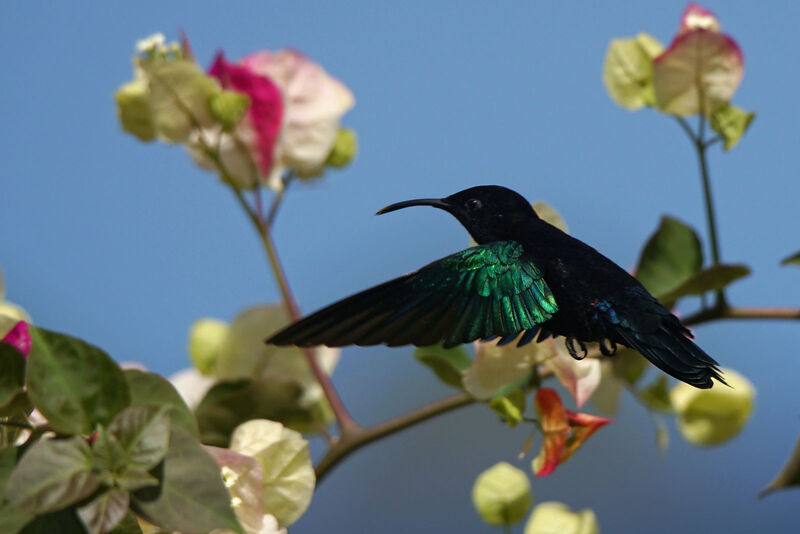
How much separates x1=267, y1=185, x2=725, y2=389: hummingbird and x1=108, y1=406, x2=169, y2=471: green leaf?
0.20 ft

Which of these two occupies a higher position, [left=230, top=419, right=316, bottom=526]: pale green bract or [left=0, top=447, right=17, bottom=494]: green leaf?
[left=0, top=447, right=17, bottom=494]: green leaf

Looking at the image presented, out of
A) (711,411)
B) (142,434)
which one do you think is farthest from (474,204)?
(711,411)

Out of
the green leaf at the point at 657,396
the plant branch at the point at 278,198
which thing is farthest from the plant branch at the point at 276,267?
the green leaf at the point at 657,396

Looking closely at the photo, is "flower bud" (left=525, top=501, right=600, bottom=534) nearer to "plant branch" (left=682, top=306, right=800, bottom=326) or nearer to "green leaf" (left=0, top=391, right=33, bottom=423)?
"plant branch" (left=682, top=306, right=800, bottom=326)

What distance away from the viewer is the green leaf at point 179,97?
1.50 feet

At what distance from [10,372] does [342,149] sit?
0.91ft

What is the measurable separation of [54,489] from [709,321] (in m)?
0.29

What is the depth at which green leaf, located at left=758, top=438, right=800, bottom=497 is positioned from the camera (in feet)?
1.16

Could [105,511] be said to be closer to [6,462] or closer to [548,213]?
[6,462]

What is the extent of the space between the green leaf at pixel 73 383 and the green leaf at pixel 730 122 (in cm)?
29

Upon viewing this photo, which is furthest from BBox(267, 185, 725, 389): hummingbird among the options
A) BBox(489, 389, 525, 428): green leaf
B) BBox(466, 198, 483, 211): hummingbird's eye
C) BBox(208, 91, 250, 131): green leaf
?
BBox(208, 91, 250, 131): green leaf

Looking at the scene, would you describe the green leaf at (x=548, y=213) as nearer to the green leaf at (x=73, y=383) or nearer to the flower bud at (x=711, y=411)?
the green leaf at (x=73, y=383)

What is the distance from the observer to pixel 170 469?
0.26 metres

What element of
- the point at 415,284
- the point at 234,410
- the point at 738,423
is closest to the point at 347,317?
the point at 415,284
